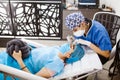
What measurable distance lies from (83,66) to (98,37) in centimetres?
49

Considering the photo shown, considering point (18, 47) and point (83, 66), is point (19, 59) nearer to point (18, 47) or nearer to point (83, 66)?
point (18, 47)

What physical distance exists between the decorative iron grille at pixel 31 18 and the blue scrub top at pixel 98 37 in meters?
1.40

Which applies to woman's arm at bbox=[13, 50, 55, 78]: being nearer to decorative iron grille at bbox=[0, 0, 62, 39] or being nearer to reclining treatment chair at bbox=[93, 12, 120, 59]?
reclining treatment chair at bbox=[93, 12, 120, 59]

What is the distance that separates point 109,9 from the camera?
320cm

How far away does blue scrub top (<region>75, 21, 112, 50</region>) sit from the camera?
199 cm

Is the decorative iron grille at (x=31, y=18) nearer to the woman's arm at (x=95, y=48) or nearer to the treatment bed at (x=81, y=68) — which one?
the woman's arm at (x=95, y=48)

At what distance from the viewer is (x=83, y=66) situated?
1670 millimetres

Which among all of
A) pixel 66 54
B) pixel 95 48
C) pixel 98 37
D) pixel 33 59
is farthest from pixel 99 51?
pixel 33 59

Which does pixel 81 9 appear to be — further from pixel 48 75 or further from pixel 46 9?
pixel 48 75

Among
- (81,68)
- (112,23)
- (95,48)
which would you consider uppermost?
(112,23)

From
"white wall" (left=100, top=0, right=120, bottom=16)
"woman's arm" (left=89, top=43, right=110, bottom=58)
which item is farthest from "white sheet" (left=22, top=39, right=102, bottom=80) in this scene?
"white wall" (left=100, top=0, right=120, bottom=16)

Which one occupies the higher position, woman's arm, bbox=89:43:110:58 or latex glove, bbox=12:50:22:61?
latex glove, bbox=12:50:22:61

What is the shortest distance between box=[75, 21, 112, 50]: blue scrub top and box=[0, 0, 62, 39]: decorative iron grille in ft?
4.60

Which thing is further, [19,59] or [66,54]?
[66,54]
